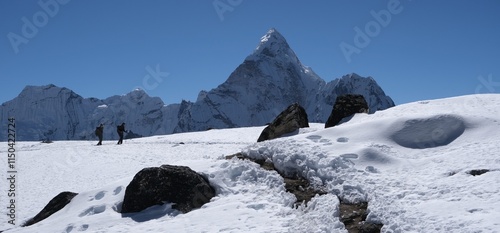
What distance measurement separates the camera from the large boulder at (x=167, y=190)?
13.4 meters

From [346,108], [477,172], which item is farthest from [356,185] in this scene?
[346,108]

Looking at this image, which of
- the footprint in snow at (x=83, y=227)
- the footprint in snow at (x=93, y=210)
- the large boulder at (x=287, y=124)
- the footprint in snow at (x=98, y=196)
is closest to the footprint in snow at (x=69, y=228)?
the footprint in snow at (x=83, y=227)

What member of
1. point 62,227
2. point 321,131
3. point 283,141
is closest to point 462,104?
point 321,131

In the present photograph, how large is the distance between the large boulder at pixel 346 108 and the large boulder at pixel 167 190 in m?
10.9

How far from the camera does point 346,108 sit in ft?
74.3

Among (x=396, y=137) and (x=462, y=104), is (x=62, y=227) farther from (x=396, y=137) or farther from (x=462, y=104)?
(x=462, y=104)

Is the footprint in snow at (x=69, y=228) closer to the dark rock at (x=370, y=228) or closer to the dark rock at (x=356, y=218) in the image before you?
the dark rock at (x=356, y=218)

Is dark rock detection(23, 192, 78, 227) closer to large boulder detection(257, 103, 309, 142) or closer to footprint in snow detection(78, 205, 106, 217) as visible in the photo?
footprint in snow detection(78, 205, 106, 217)

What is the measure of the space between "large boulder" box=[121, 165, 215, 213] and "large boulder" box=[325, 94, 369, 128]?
1093 centimetres

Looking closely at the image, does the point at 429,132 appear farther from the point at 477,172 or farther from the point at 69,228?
the point at 69,228

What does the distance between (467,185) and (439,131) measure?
5696 millimetres

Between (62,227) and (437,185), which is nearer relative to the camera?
(437,185)

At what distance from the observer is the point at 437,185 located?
35.8 feet

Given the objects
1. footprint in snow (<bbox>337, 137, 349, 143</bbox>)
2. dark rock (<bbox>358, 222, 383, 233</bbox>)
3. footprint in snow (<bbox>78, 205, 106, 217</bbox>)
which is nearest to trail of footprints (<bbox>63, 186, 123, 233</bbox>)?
footprint in snow (<bbox>78, 205, 106, 217</bbox>)
